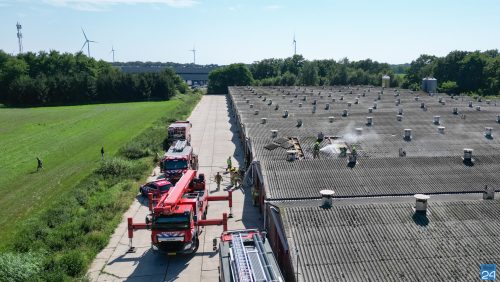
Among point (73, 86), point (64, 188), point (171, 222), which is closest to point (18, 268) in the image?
point (171, 222)

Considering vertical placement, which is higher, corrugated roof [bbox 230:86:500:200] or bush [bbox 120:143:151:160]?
corrugated roof [bbox 230:86:500:200]

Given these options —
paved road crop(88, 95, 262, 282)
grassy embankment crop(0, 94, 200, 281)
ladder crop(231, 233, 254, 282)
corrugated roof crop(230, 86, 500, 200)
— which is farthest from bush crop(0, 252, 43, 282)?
corrugated roof crop(230, 86, 500, 200)

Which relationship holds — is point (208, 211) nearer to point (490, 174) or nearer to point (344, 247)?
point (344, 247)

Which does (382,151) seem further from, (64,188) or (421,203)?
(64,188)

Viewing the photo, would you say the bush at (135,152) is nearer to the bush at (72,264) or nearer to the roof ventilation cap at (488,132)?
the bush at (72,264)

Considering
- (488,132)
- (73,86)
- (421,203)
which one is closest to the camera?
(421,203)

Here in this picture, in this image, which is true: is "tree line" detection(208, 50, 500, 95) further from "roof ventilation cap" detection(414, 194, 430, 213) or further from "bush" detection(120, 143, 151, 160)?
"roof ventilation cap" detection(414, 194, 430, 213)
